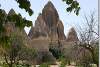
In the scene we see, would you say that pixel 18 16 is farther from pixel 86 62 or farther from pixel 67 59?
pixel 67 59

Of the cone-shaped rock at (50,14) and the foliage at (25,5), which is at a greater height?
the cone-shaped rock at (50,14)

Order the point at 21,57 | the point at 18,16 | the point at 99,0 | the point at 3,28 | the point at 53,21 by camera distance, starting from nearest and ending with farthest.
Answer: the point at 99,0 < the point at 3,28 < the point at 18,16 < the point at 21,57 < the point at 53,21

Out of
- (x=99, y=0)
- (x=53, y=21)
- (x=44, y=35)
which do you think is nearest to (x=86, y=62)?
(x=44, y=35)

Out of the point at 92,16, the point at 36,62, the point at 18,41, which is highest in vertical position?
the point at 92,16

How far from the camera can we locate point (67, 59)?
24.3 metres

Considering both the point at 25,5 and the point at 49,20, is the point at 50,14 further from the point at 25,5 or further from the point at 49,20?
the point at 25,5

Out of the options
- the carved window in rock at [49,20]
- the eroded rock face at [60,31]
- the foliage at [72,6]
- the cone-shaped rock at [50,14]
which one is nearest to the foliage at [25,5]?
the foliage at [72,6]

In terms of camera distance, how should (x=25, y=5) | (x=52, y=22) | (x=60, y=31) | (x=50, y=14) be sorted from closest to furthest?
(x=25, y=5) → (x=50, y=14) → (x=52, y=22) → (x=60, y=31)

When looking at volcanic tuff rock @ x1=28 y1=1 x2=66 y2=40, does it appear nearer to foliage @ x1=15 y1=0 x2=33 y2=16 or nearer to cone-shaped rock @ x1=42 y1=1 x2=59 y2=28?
cone-shaped rock @ x1=42 y1=1 x2=59 y2=28

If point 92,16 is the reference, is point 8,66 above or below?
below

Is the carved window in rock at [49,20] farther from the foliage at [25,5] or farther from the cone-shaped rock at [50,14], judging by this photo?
the foliage at [25,5]

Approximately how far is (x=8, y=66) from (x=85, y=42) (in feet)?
15.7

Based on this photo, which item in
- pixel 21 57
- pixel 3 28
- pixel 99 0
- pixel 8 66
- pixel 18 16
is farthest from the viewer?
pixel 21 57

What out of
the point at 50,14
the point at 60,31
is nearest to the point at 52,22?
the point at 50,14
